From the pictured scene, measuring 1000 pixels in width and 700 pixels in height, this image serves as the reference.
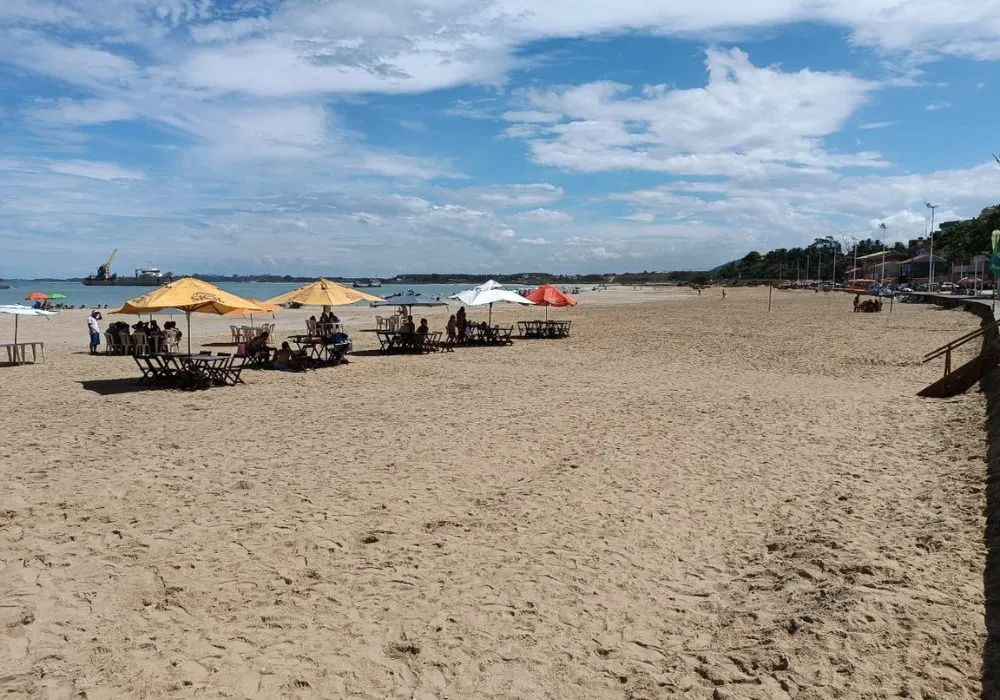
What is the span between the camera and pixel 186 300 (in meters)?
11.6

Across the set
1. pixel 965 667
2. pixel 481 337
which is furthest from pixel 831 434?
pixel 481 337

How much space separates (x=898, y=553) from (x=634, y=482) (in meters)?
2.32

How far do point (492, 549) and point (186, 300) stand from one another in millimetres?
8691

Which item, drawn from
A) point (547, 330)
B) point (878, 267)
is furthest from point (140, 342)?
point (878, 267)

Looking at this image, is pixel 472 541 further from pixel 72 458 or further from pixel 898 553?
pixel 72 458

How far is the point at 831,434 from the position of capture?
851cm

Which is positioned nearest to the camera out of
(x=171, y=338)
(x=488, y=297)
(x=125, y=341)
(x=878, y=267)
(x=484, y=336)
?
(x=171, y=338)

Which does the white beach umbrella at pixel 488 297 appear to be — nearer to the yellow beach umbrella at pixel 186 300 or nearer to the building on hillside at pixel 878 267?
the yellow beach umbrella at pixel 186 300

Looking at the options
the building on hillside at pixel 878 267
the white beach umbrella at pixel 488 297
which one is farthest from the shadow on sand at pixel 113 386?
the building on hillside at pixel 878 267

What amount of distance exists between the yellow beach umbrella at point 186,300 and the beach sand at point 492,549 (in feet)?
6.21

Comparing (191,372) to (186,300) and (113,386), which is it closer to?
(186,300)

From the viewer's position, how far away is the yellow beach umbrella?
11508 mm

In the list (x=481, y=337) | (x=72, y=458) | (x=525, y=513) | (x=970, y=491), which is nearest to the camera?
(x=525, y=513)

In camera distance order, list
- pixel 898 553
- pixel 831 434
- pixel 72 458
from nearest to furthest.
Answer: pixel 898 553
pixel 72 458
pixel 831 434
